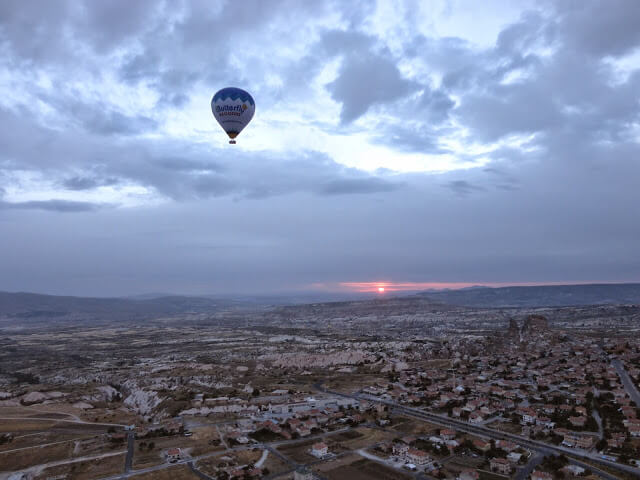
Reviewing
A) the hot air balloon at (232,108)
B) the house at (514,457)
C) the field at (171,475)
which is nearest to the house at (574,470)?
the house at (514,457)

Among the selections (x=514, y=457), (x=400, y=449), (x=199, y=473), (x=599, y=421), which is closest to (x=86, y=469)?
(x=199, y=473)

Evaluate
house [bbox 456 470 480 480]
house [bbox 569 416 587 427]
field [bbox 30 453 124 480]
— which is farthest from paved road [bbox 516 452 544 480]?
field [bbox 30 453 124 480]

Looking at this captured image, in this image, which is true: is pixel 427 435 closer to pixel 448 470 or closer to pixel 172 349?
pixel 448 470

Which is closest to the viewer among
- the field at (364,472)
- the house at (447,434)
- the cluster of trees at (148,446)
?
the field at (364,472)

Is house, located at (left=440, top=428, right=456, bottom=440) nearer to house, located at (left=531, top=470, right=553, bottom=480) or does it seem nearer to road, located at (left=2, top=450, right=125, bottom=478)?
house, located at (left=531, top=470, right=553, bottom=480)

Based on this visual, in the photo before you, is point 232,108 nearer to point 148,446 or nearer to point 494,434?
point 148,446

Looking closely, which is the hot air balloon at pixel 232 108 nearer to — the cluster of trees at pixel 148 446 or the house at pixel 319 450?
the cluster of trees at pixel 148 446
